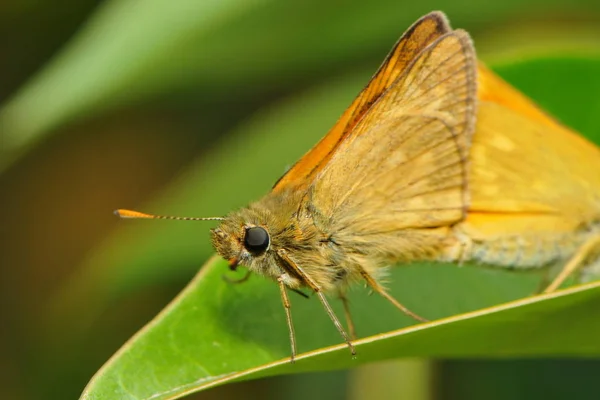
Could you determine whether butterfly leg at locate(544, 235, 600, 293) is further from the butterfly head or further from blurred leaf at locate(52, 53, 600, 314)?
the butterfly head

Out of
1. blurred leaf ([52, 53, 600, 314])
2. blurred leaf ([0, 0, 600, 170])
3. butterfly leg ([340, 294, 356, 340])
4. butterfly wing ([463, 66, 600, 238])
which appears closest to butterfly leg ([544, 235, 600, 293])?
butterfly wing ([463, 66, 600, 238])

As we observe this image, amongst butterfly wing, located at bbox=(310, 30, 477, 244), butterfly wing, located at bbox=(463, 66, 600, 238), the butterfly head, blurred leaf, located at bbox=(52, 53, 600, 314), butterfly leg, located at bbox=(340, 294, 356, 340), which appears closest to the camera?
the butterfly head

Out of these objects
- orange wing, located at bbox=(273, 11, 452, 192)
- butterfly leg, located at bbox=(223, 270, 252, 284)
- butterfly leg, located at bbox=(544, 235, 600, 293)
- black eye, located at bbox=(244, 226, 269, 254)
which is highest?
orange wing, located at bbox=(273, 11, 452, 192)

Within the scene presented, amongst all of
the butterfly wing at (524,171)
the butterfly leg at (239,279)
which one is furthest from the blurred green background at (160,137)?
the butterfly leg at (239,279)

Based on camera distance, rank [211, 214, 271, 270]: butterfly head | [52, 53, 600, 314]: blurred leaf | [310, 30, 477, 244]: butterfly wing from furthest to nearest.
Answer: [52, 53, 600, 314]: blurred leaf < [310, 30, 477, 244]: butterfly wing < [211, 214, 271, 270]: butterfly head

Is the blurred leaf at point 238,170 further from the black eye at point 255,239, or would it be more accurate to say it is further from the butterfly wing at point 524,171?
the black eye at point 255,239
